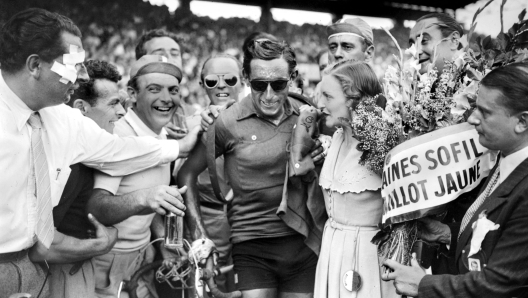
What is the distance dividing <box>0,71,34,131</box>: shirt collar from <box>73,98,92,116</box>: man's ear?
3.73 feet

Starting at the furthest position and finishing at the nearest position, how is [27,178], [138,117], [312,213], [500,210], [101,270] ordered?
[138,117] < [101,270] < [312,213] < [27,178] < [500,210]

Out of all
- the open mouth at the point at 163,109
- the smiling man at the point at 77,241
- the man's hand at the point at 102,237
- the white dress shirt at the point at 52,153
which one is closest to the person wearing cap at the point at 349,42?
the open mouth at the point at 163,109

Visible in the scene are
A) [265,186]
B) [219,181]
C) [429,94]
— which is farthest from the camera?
[219,181]

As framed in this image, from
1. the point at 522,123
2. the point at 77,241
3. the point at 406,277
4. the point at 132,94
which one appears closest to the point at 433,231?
the point at 406,277

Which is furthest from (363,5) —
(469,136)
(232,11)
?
(469,136)

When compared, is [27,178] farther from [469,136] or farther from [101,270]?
[469,136]

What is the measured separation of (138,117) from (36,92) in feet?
3.99

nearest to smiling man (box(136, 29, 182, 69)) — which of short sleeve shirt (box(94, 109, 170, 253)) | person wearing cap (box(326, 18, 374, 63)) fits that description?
short sleeve shirt (box(94, 109, 170, 253))

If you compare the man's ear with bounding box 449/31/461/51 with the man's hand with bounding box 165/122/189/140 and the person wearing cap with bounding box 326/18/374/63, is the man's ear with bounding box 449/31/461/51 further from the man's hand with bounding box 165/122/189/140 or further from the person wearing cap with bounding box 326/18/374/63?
the man's hand with bounding box 165/122/189/140

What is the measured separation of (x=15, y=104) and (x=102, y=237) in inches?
36.4

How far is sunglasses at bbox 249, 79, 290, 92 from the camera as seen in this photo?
4.13 meters

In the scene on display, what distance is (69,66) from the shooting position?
3652 millimetres

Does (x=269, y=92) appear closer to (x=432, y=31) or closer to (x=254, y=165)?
(x=254, y=165)

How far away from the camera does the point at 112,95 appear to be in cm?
474
